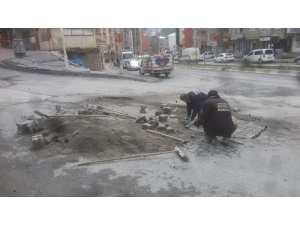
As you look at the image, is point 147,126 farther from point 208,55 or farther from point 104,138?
point 208,55

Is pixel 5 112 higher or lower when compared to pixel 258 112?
higher

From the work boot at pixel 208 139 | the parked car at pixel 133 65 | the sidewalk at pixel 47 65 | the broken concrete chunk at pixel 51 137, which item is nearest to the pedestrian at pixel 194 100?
the work boot at pixel 208 139

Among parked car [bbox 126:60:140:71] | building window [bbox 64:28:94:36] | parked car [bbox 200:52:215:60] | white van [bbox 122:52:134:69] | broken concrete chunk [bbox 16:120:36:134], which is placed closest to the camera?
broken concrete chunk [bbox 16:120:36:134]

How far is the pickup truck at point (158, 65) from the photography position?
7438 mm

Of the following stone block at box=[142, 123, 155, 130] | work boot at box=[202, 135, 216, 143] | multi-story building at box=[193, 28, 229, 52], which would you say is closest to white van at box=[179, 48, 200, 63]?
multi-story building at box=[193, 28, 229, 52]

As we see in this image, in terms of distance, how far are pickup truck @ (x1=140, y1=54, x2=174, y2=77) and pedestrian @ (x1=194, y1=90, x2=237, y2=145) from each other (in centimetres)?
385

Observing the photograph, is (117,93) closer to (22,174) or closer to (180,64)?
(180,64)

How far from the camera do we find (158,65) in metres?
8.27

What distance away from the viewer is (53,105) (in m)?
4.94

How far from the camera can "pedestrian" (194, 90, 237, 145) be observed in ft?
10.6

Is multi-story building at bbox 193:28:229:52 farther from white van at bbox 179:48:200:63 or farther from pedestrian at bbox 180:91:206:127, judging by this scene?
white van at bbox 179:48:200:63

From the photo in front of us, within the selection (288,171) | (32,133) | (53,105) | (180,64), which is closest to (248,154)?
(288,171)

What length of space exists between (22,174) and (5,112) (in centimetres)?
188
